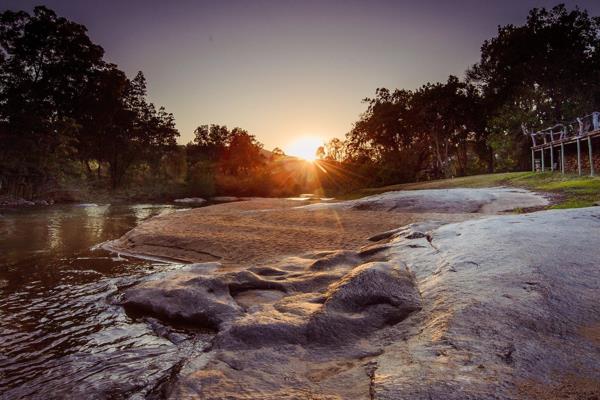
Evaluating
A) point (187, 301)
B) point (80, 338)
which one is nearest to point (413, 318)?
point (187, 301)

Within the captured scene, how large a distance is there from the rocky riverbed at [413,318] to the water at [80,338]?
0.33m

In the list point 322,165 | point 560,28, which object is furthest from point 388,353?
point 322,165

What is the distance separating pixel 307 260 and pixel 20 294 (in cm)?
453

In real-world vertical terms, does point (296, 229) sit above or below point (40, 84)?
below

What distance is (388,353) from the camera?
2914 mm

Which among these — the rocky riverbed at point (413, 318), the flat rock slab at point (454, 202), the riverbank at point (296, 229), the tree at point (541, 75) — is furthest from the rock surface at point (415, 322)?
the tree at point (541, 75)

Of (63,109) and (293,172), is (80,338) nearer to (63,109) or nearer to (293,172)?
(63,109)

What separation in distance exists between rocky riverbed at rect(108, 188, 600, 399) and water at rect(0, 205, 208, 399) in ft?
1.08

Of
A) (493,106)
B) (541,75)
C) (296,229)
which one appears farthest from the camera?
(493,106)

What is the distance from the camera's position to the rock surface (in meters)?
2.41

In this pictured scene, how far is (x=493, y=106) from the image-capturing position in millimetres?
44938

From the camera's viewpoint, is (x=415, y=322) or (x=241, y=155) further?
(x=241, y=155)

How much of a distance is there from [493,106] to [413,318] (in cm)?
4866

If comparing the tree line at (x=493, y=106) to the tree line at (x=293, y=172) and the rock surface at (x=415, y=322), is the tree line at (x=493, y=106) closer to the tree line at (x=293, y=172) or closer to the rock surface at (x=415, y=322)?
the tree line at (x=293, y=172)
